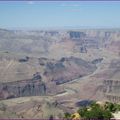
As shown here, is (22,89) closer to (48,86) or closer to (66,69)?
(48,86)

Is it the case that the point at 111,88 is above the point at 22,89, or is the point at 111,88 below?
above

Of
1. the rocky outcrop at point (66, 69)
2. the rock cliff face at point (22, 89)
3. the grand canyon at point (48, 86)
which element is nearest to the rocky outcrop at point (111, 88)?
the grand canyon at point (48, 86)

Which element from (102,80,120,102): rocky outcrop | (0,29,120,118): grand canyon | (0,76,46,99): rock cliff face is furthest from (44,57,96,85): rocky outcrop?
(102,80,120,102): rocky outcrop

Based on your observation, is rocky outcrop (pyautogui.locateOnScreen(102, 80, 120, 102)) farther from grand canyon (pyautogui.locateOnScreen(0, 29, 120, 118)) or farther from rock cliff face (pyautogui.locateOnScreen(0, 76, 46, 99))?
rock cliff face (pyautogui.locateOnScreen(0, 76, 46, 99))

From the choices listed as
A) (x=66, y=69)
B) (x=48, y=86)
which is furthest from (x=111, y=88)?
(x=66, y=69)

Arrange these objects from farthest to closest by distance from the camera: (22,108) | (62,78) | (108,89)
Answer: (62,78) → (108,89) → (22,108)

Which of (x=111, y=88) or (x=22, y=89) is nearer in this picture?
(x=111, y=88)

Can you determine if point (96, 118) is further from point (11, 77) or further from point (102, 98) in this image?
point (11, 77)

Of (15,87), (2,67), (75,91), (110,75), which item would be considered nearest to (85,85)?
(75,91)
